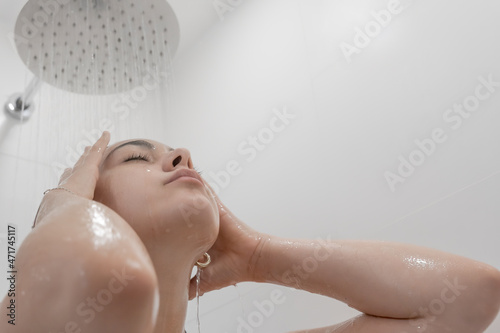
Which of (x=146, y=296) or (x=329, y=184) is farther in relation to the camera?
(x=329, y=184)

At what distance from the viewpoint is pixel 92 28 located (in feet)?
3.51

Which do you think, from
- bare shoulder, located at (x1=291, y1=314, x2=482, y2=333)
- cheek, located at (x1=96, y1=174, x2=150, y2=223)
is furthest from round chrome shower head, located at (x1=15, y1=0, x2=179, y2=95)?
bare shoulder, located at (x1=291, y1=314, x2=482, y2=333)

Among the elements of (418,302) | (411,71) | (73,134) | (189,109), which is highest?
(411,71)

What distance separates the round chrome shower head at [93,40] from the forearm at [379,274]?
526 millimetres

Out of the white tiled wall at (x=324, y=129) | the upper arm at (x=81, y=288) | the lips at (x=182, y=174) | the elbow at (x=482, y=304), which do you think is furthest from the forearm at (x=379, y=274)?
the upper arm at (x=81, y=288)

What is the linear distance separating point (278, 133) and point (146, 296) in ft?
3.14

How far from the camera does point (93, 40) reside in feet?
3.54

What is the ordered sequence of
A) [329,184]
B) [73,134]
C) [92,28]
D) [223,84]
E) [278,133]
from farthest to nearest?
[223,84] → [73,134] → [278,133] → [329,184] → [92,28]

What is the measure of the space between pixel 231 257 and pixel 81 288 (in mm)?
508

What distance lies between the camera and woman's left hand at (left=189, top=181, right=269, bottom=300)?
911mm

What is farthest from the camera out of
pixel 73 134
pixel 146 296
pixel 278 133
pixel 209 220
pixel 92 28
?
pixel 73 134

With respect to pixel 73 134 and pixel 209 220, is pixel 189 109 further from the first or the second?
pixel 209 220

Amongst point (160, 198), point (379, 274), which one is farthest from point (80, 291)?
point (379, 274)

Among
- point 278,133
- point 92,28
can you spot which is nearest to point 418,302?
point 278,133
